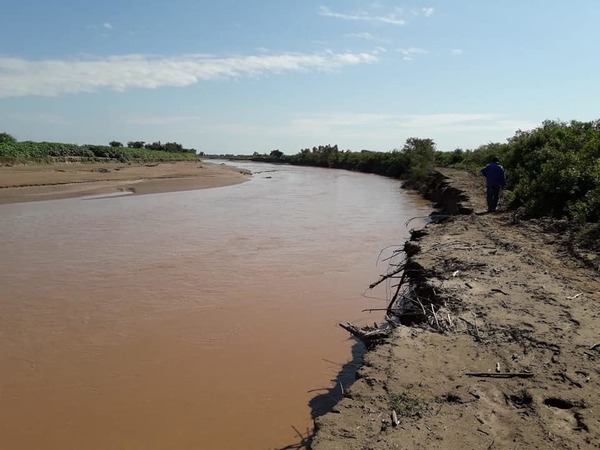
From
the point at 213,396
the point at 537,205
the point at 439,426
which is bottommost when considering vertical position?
the point at 213,396

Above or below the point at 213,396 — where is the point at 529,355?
above

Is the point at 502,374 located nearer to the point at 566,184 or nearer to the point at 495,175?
the point at 566,184

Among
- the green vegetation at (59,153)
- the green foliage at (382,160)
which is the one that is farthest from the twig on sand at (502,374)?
the green vegetation at (59,153)

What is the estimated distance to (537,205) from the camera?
36.8ft

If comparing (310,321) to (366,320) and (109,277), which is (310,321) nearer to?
(366,320)

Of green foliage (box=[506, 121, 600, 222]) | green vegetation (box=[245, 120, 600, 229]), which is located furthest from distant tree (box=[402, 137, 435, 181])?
green foliage (box=[506, 121, 600, 222])

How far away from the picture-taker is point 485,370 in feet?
12.8

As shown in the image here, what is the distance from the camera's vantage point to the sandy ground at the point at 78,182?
70.3 feet

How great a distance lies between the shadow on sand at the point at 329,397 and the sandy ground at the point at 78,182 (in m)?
17.5

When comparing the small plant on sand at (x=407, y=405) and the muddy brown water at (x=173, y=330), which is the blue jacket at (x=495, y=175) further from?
the small plant on sand at (x=407, y=405)

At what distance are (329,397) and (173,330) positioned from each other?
2495mm

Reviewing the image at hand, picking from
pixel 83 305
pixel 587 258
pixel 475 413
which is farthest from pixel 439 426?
pixel 83 305

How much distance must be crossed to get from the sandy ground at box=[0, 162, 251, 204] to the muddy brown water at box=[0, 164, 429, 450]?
28.3 ft

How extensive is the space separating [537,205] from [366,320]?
260 inches
